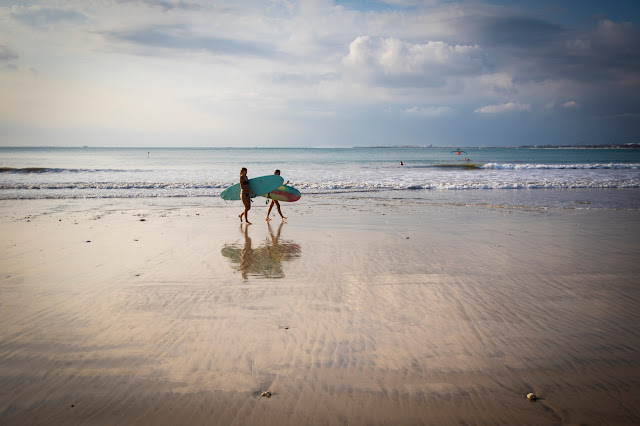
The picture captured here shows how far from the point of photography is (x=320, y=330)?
4609mm

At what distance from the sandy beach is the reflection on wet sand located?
0.06 meters

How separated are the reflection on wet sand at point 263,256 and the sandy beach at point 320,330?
6 cm

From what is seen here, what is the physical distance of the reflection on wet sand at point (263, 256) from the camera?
274 inches

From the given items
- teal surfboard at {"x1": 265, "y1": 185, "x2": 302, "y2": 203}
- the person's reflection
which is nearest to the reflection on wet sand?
the person's reflection

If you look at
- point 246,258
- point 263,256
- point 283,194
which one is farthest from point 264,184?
point 246,258

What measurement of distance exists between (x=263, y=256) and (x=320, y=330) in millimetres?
3705

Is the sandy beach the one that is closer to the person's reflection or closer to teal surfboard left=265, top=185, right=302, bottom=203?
the person's reflection

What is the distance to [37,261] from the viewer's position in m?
7.50

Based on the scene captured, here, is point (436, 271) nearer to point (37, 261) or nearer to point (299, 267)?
point (299, 267)

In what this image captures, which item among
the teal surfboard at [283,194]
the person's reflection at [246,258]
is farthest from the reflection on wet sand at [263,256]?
the teal surfboard at [283,194]

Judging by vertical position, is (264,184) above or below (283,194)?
above

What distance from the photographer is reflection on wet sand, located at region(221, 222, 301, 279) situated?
6949 millimetres

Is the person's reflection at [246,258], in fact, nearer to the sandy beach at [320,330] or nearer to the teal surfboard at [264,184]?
the sandy beach at [320,330]

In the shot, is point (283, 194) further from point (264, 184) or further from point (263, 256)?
point (263, 256)
